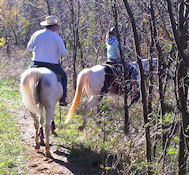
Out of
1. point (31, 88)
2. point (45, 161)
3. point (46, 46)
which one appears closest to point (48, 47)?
point (46, 46)

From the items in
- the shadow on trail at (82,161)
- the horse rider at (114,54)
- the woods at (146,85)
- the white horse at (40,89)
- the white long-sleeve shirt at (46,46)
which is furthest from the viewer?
the horse rider at (114,54)

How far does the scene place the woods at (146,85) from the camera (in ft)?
7.88

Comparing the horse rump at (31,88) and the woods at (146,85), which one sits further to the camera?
the horse rump at (31,88)

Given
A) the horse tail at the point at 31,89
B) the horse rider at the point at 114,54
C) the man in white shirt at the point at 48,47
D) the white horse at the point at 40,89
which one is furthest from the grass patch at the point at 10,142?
the horse rider at the point at 114,54

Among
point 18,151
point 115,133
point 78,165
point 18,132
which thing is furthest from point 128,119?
point 18,132

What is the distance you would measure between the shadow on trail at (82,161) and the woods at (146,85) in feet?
0.51

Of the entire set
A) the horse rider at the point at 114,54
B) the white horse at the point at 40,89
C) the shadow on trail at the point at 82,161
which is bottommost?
the shadow on trail at the point at 82,161

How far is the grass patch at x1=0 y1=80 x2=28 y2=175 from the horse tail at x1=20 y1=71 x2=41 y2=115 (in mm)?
807

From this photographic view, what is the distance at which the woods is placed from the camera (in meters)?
2.40

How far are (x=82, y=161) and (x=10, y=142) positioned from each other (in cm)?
162

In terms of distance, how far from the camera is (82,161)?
192 inches

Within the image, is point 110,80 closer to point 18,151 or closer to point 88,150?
point 88,150

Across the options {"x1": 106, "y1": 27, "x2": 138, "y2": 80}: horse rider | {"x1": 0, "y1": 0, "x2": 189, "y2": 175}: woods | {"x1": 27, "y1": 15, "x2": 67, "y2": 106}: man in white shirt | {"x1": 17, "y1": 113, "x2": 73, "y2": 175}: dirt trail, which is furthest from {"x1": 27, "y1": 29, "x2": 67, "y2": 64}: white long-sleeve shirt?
{"x1": 17, "y1": 113, "x2": 73, "y2": 175}: dirt trail

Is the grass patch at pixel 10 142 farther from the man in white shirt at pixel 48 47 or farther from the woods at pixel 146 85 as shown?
the man in white shirt at pixel 48 47
